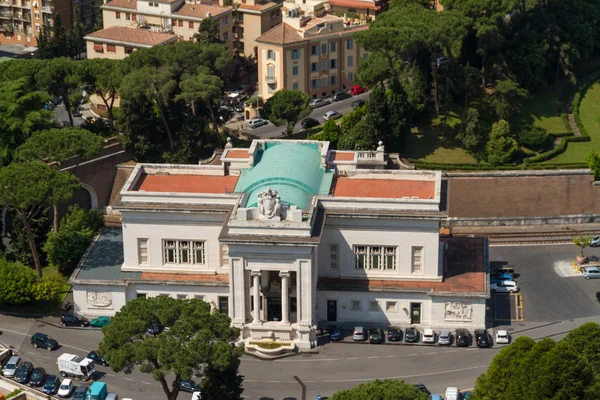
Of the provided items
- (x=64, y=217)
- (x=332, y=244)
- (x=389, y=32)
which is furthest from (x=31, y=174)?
(x=389, y=32)

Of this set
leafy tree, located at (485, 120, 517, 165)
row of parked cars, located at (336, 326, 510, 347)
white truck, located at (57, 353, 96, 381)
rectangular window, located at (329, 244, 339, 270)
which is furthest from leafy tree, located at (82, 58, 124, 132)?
row of parked cars, located at (336, 326, 510, 347)

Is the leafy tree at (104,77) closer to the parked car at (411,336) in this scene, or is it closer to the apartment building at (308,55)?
the apartment building at (308,55)

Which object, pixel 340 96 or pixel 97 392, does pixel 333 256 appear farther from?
pixel 340 96

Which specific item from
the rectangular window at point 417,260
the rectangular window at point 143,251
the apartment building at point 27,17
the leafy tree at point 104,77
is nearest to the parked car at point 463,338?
the rectangular window at point 417,260

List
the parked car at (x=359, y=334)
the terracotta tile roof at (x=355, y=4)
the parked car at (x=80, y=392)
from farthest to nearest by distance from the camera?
the terracotta tile roof at (x=355, y=4)
the parked car at (x=359, y=334)
the parked car at (x=80, y=392)

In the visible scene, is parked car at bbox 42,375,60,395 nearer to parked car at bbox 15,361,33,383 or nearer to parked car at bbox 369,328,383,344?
parked car at bbox 15,361,33,383

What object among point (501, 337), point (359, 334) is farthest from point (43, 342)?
point (501, 337)
